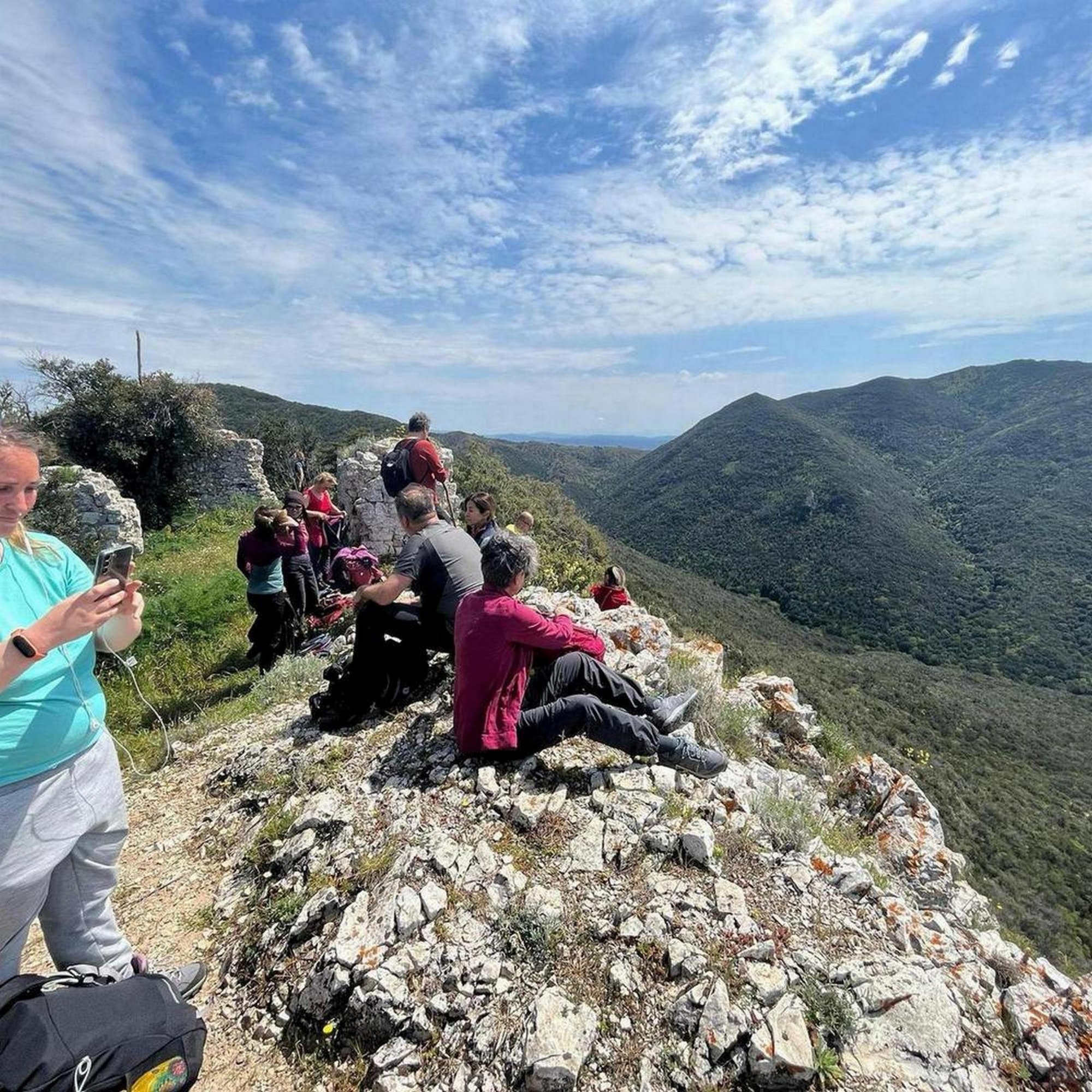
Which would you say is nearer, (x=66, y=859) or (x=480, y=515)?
(x=66, y=859)

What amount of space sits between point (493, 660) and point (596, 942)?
160cm

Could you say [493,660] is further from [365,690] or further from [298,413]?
[298,413]

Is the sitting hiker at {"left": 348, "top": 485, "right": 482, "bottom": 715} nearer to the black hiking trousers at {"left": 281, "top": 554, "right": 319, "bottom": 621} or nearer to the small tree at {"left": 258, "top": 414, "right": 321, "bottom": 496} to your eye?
the black hiking trousers at {"left": 281, "top": 554, "right": 319, "bottom": 621}

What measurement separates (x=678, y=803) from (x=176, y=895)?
3191 millimetres

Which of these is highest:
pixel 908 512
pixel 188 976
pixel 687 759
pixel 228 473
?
pixel 228 473

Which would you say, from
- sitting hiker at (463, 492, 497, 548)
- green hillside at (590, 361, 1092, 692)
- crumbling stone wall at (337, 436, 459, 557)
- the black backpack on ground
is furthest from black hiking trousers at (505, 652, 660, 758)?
green hillside at (590, 361, 1092, 692)

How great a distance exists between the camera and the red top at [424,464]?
6.88 m

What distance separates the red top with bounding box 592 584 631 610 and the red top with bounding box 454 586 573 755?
162 inches

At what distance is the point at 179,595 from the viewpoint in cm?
904

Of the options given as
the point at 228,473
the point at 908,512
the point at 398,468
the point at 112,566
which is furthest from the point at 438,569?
the point at 908,512

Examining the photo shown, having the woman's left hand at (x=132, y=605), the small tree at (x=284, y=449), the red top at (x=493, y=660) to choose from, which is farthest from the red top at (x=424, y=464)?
the small tree at (x=284, y=449)

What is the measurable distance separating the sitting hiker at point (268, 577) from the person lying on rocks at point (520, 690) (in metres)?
3.64

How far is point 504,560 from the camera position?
3625 mm

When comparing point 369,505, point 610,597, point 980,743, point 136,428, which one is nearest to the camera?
point 610,597
